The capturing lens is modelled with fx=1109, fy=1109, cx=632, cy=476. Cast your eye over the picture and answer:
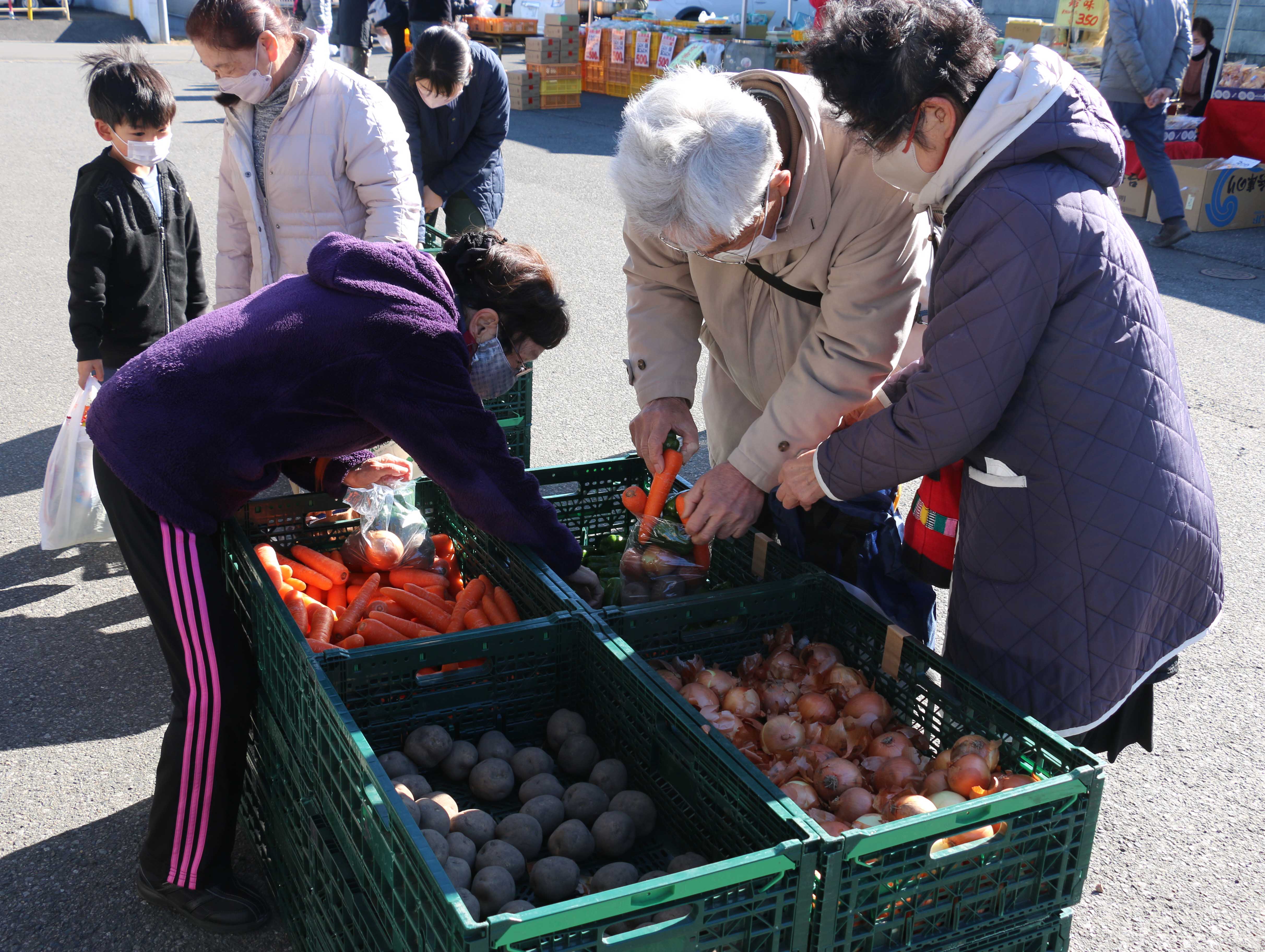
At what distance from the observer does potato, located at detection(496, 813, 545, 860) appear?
1.91 meters

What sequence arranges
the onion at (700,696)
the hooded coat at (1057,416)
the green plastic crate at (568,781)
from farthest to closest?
1. the onion at (700,696)
2. the hooded coat at (1057,416)
3. the green plastic crate at (568,781)

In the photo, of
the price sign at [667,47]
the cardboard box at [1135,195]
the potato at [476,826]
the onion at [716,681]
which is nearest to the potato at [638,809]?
the potato at [476,826]

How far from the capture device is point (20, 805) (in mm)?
2812

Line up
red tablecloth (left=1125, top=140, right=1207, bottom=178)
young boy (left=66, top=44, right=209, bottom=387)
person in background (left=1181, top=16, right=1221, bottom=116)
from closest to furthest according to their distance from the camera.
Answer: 1. young boy (left=66, top=44, right=209, bottom=387)
2. red tablecloth (left=1125, top=140, right=1207, bottom=178)
3. person in background (left=1181, top=16, right=1221, bottom=116)

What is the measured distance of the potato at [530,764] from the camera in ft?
6.98

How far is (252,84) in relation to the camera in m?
3.37

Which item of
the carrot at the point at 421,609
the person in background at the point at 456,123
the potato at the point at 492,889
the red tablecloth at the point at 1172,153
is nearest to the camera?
the potato at the point at 492,889

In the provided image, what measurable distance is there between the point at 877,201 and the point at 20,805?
2547 mm

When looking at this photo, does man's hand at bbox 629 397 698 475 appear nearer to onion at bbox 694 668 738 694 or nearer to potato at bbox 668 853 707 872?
onion at bbox 694 668 738 694

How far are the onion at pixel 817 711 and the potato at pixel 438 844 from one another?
2.51 ft

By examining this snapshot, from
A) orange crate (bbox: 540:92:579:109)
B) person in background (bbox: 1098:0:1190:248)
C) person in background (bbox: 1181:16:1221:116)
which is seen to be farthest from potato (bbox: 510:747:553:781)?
orange crate (bbox: 540:92:579:109)

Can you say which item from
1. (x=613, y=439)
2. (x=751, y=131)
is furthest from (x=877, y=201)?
(x=613, y=439)

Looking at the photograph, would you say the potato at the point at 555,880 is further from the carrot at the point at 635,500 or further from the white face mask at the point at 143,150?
the white face mask at the point at 143,150

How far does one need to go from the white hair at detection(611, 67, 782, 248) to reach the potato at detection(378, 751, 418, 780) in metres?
1.11
